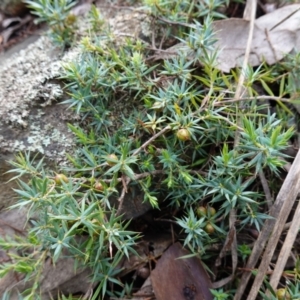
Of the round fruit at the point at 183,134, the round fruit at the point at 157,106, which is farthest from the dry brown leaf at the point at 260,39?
the round fruit at the point at 183,134

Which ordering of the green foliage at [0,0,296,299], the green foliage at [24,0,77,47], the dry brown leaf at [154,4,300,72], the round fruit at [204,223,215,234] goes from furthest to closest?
the green foliage at [24,0,77,47], the dry brown leaf at [154,4,300,72], the round fruit at [204,223,215,234], the green foliage at [0,0,296,299]

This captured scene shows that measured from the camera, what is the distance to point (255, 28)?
92.4 inches

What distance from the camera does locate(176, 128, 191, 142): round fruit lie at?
5.91ft

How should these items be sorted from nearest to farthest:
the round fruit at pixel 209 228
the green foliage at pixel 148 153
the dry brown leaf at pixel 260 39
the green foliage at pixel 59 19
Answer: the green foliage at pixel 148 153, the round fruit at pixel 209 228, the dry brown leaf at pixel 260 39, the green foliage at pixel 59 19

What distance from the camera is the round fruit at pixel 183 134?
1802mm

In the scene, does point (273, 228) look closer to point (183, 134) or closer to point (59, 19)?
point (183, 134)

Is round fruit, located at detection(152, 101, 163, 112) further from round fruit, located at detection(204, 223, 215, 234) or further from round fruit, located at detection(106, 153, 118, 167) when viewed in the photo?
round fruit, located at detection(204, 223, 215, 234)

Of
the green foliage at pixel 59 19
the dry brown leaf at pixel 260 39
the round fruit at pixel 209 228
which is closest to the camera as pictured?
the round fruit at pixel 209 228

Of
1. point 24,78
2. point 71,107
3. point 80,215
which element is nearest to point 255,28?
point 71,107

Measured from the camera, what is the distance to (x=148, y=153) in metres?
1.91

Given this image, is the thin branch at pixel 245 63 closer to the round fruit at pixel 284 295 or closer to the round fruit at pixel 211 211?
the round fruit at pixel 211 211

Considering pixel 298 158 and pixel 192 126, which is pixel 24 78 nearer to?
pixel 192 126

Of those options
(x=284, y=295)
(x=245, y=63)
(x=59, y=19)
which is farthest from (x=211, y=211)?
(x=59, y=19)

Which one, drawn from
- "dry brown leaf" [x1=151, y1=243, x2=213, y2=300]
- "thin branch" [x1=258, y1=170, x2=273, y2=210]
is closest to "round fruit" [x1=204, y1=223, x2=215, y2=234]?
"dry brown leaf" [x1=151, y1=243, x2=213, y2=300]
